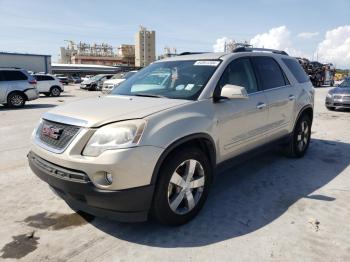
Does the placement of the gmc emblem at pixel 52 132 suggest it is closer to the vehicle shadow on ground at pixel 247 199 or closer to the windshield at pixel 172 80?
the vehicle shadow on ground at pixel 247 199

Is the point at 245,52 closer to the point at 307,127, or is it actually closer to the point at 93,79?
the point at 307,127

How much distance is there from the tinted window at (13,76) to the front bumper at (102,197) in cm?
1348

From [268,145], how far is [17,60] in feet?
186

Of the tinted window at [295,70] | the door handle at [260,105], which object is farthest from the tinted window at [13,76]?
the door handle at [260,105]

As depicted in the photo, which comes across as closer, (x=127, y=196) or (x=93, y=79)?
(x=127, y=196)

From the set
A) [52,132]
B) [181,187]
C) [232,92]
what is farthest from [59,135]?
[232,92]

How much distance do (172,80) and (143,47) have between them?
5542 inches

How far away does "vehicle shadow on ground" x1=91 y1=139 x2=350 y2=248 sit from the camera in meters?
3.43

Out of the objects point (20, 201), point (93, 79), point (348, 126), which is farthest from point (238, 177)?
point (93, 79)

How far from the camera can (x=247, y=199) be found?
4.31 meters

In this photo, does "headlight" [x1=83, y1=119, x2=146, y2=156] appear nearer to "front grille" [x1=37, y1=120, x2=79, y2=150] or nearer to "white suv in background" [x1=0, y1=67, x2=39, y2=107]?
"front grille" [x1=37, y1=120, x2=79, y2=150]

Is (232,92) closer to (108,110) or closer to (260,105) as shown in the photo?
(260,105)

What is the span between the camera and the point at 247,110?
435 centimetres

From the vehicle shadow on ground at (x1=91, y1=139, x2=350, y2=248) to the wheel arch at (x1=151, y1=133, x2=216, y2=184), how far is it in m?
0.54
